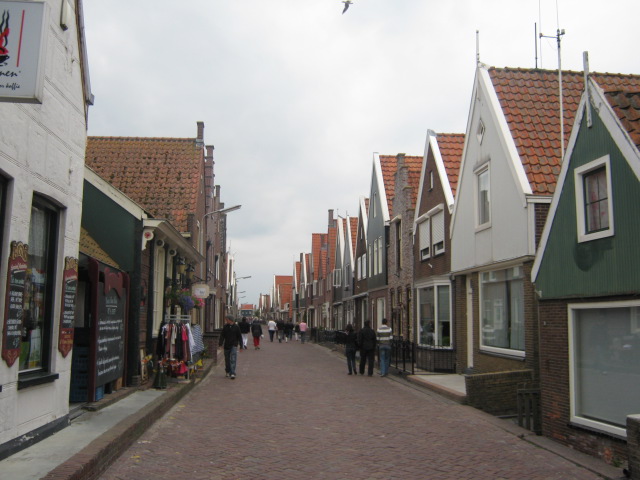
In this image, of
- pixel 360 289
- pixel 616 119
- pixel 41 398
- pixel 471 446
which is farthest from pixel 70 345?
pixel 360 289

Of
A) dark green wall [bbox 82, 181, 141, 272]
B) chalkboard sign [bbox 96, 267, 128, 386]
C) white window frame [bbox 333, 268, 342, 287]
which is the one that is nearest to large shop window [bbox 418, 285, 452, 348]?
dark green wall [bbox 82, 181, 141, 272]

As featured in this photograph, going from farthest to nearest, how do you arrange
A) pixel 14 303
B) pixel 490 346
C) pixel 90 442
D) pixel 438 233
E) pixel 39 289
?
pixel 438 233
pixel 490 346
pixel 39 289
pixel 90 442
pixel 14 303

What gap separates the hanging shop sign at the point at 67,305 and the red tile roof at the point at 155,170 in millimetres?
12629

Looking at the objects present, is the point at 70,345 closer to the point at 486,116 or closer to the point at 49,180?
the point at 49,180

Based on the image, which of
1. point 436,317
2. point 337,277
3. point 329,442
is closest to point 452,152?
point 436,317

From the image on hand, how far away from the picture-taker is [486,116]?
15.4m

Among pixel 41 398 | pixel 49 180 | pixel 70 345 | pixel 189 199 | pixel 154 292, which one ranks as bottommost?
pixel 41 398

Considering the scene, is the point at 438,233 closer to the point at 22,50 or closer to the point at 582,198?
the point at 582,198

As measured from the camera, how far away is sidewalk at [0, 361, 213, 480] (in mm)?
6152

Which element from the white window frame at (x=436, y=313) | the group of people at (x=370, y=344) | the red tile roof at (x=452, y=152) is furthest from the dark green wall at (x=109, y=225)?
the red tile roof at (x=452, y=152)

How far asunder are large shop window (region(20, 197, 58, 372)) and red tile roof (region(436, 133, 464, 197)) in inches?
526

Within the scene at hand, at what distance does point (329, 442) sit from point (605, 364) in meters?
3.90

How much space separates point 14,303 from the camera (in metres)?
6.81

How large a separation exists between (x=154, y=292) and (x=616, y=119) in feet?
38.0
